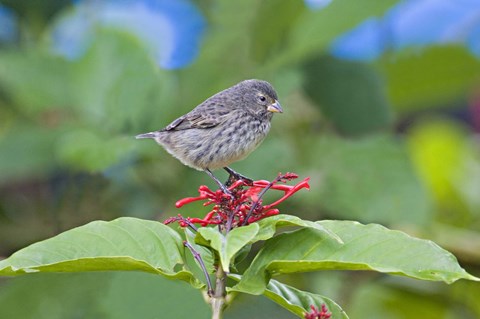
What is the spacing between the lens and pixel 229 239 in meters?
1.41

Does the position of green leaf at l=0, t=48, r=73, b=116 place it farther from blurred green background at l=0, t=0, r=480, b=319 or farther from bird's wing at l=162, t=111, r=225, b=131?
bird's wing at l=162, t=111, r=225, b=131

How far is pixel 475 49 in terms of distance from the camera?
4.41m

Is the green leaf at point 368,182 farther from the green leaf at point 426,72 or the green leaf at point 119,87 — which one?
the green leaf at point 119,87

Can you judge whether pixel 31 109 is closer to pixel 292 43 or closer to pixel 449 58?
pixel 292 43

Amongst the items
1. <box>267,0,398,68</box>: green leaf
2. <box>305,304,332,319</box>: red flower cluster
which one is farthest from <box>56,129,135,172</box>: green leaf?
<box>305,304,332,319</box>: red flower cluster

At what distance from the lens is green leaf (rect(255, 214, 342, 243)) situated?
4.71 feet

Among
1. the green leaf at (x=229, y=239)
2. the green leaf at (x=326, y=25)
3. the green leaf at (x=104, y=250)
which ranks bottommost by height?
the green leaf at (x=104, y=250)

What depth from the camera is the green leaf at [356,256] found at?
4.81ft

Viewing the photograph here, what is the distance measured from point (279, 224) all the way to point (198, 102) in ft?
6.60

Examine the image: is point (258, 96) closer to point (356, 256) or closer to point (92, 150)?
point (92, 150)

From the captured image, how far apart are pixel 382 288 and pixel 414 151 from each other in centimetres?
124

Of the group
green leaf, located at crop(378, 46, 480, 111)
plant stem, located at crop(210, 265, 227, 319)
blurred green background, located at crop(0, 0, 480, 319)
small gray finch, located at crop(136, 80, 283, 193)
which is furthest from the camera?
green leaf, located at crop(378, 46, 480, 111)

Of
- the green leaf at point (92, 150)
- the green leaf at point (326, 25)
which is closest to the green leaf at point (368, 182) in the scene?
the green leaf at point (326, 25)

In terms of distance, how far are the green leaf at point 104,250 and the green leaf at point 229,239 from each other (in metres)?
0.11
